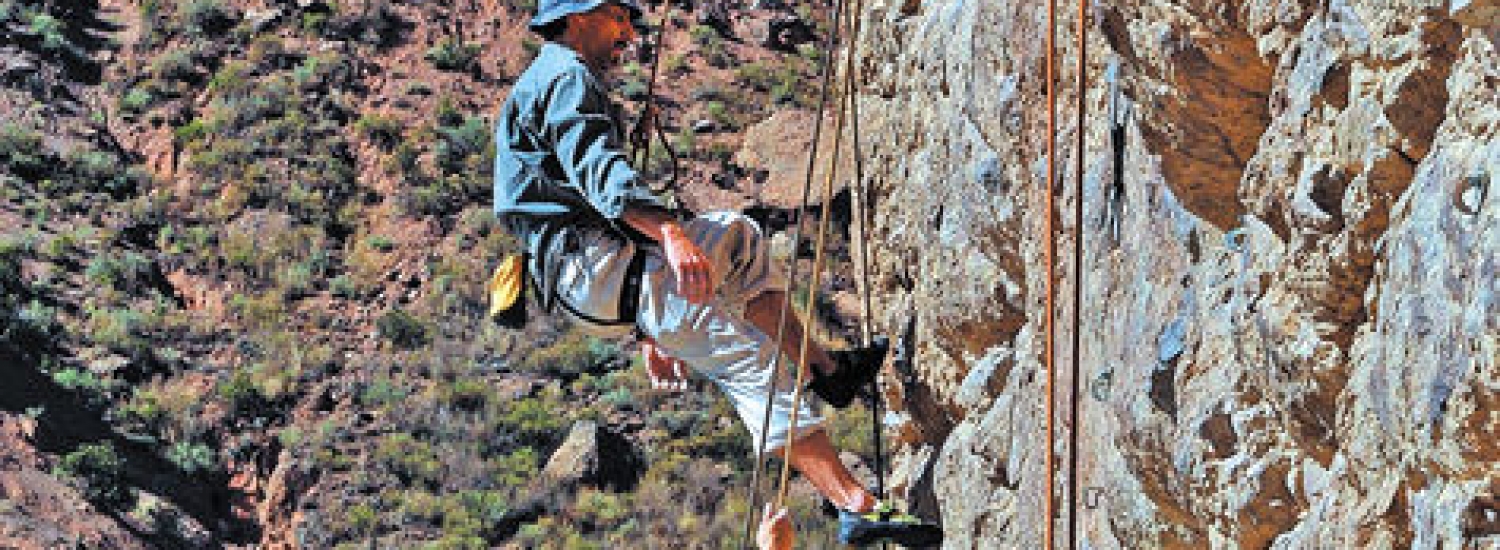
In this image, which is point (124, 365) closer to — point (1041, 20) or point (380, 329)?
point (380, 329)

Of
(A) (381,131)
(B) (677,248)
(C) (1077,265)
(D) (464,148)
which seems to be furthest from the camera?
(A) (381,131)

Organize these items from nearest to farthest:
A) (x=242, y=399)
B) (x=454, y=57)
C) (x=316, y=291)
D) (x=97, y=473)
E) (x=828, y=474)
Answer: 1. (x=828, y=474)
2. (x=97, y=473)
3. (x=242, y=399)
4. (x=316, y=291)
5. (x=454, y=57)

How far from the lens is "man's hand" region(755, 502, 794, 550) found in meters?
5.03

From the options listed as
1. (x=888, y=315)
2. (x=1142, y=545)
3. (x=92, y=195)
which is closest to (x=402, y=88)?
(x=92, y=195)

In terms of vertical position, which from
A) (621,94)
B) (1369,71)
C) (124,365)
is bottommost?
(124,365)

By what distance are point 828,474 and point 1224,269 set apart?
168cm

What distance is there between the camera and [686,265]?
502 cm

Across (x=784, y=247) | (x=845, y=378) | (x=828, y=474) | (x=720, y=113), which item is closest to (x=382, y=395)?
(x=784, y=247)

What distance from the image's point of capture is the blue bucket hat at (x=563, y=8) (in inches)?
211

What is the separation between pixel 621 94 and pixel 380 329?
6337mm

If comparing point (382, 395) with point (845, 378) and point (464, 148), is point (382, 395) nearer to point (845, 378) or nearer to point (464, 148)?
point (464, 148)

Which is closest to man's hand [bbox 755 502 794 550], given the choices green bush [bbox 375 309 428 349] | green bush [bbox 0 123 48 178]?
green bush [bbox 375 309 428 349]

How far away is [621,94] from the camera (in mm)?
26891

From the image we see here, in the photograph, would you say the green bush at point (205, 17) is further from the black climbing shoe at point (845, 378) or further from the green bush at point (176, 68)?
the black climbing shoe at point (845, 378)
